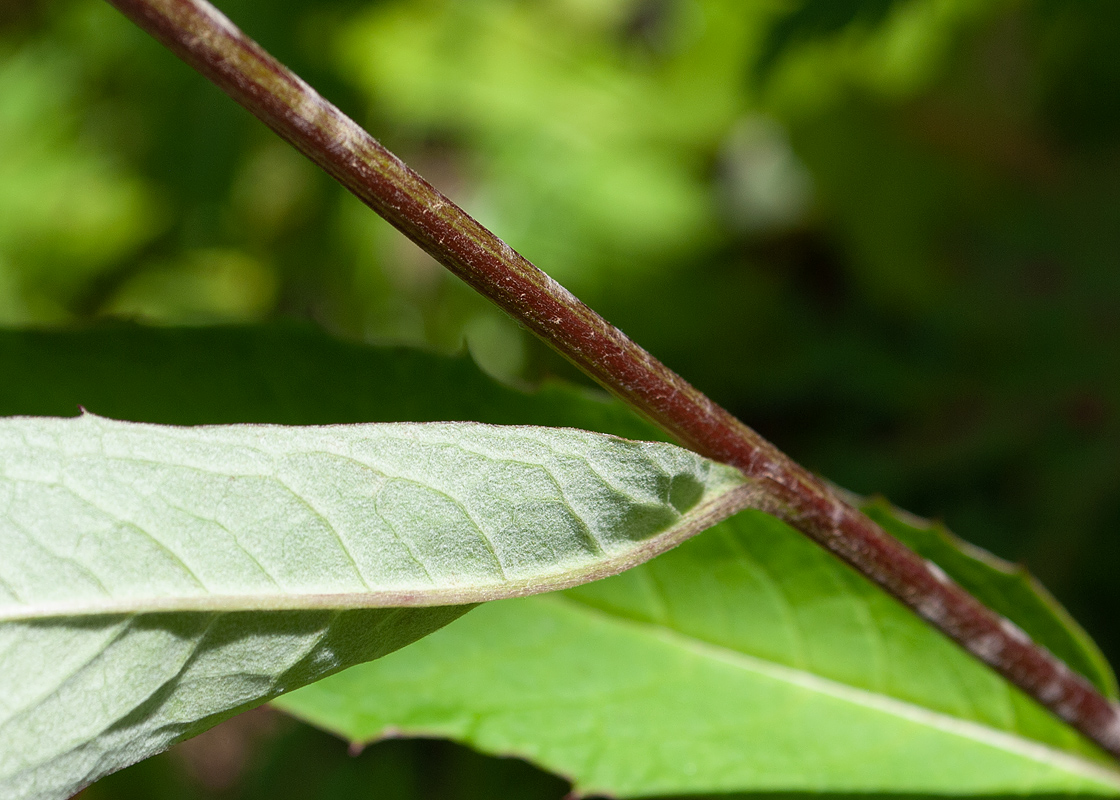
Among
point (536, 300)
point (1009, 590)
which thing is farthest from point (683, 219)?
point (536, 300)

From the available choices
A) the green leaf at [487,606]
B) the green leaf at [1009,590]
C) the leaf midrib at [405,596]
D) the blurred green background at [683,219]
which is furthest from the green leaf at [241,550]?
the blurred green background at [683,219]

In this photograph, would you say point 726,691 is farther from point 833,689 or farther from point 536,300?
point 536,300

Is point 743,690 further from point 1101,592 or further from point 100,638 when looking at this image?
point 1101,592

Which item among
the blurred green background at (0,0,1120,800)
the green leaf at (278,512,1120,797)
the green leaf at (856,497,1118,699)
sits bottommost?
the green leaf at (278,512,1120,797)

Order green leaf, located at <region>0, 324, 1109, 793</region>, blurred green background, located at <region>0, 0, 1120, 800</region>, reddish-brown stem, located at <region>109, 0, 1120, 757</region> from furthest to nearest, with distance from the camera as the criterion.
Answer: blurred green background, located at <region>0, 0, 1120, 800</region> < green leaf, located at <region>0, 324, 1109, 793</region> < reddish-brown stem, located at <region>109, 0, 1120, 757</region>

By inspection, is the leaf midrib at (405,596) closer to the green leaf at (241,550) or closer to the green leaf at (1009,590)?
the green leaf at (241,550)

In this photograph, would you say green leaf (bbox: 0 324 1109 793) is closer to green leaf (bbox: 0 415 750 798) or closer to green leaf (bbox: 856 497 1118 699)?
green leaf (bbox: 856 497 1118 699)

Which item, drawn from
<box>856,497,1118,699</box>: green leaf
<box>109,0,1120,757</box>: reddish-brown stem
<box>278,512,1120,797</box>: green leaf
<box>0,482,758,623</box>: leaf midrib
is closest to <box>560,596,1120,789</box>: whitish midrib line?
<box>278,512,1120,797</box>: green leaf
